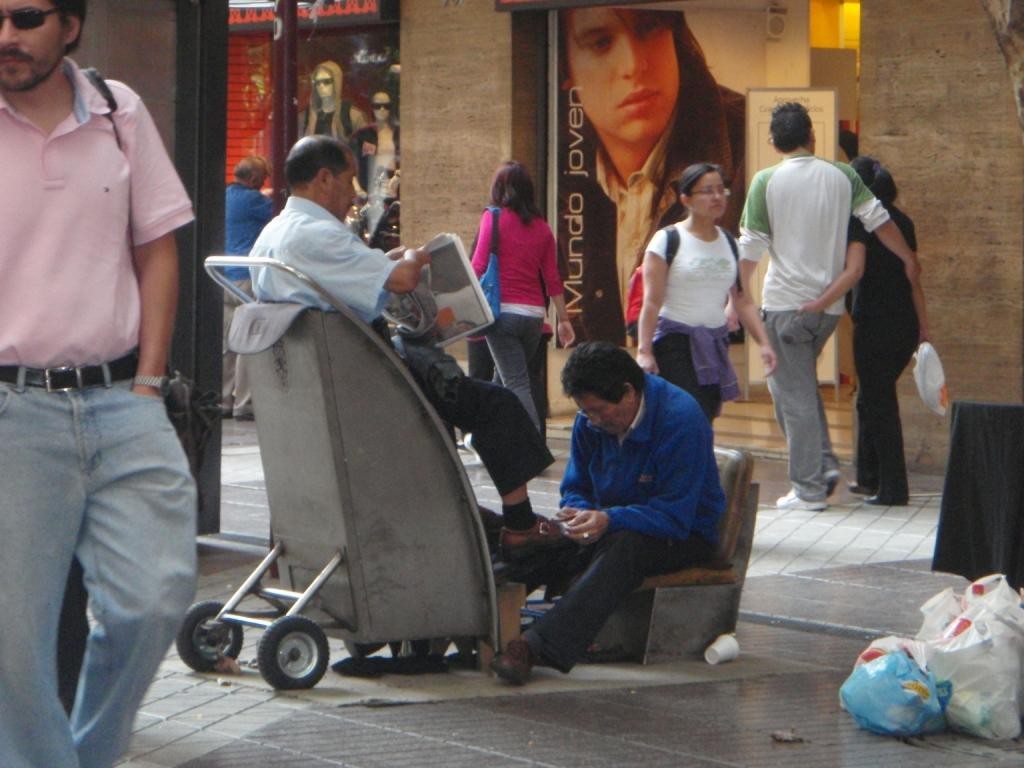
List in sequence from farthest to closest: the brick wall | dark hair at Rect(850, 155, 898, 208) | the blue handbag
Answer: the brick wall → the blue handbag → dark hair at Rect(850, 155, 898, 208)

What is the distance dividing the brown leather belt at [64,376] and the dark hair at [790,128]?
254 inches

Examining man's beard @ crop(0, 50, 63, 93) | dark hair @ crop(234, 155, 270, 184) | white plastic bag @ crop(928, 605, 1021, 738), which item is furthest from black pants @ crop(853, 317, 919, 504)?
man's beard @ crop(0, 50, 63, 93)

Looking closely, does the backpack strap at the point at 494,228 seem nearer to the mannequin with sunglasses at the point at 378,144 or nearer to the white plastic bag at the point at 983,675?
the mannequin with sunglasses at the point at 378,144

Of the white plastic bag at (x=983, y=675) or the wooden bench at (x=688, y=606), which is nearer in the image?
the white plastic bag at (x=983, y=675)

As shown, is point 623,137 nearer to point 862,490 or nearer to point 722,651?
point 862,490

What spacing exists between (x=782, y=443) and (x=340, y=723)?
7745 mm

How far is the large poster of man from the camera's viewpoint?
1377cm

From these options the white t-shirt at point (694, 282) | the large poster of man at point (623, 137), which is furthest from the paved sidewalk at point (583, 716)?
the large poster of man at point (623, 137)

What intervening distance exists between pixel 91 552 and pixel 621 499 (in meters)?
2.75

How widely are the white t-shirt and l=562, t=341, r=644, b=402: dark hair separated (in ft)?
8.76

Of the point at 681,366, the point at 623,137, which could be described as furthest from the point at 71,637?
the point at 623,137

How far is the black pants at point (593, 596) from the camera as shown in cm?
588

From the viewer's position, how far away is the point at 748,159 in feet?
44.7

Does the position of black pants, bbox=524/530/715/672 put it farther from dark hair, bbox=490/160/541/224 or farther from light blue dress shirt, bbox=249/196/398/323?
dark hair, bbox=490/160/541/224
